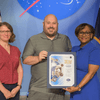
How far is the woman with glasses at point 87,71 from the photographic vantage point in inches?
54.8

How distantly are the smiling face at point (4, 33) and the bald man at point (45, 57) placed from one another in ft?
0.89

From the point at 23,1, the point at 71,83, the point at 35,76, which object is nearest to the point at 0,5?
the point at 23,1

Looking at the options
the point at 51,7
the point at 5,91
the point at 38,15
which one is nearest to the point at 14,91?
the point at 5,91

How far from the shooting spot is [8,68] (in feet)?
4.96

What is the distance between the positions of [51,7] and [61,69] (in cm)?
135

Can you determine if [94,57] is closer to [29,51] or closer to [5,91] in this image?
[29,51]

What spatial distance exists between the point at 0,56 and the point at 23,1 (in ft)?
4.05

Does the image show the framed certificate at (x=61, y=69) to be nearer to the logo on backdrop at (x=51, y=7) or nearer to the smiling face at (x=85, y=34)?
the smiling face at (x=85, y=34)

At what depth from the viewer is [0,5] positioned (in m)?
2.27

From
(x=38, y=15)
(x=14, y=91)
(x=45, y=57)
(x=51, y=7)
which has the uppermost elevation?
(x=51, y=7)

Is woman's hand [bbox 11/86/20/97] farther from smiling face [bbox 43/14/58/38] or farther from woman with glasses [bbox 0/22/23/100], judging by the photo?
smiling face [bbox 43/14/58/38]

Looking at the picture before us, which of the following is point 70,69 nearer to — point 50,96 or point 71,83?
point 71,83

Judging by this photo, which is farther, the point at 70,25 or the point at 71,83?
the point at 70,25

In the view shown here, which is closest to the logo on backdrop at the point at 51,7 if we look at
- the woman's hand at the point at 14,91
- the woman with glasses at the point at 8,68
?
the woman with glasses at the point at 8,68
